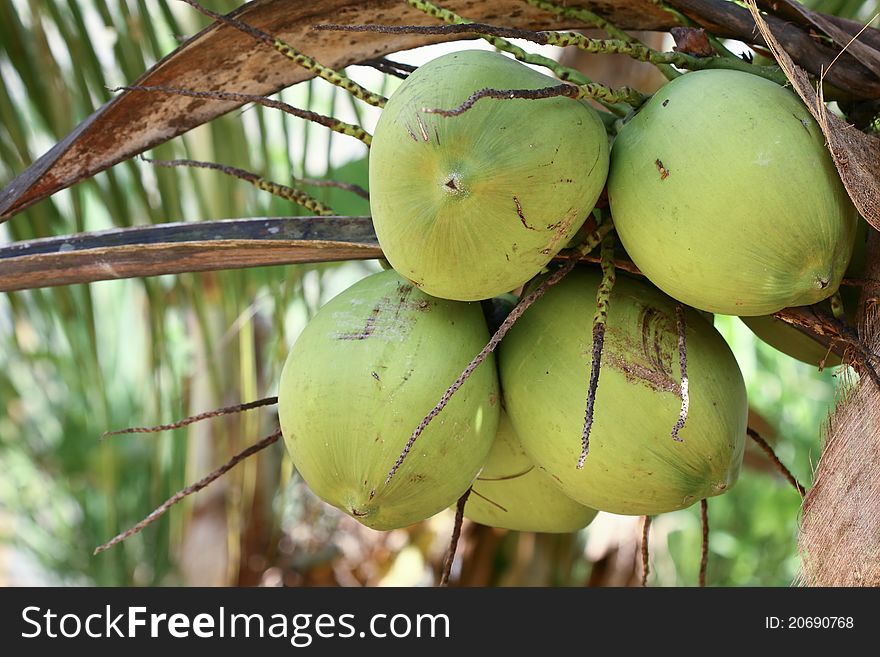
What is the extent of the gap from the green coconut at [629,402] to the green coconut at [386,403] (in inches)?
2.4

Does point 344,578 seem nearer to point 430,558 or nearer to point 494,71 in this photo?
point 430,558

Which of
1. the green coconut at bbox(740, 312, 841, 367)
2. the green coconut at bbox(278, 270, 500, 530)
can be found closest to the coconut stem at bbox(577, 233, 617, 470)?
the green coconut at bbox(278, 270, 500, 530)

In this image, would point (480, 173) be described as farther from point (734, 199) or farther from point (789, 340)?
point (789, 340)

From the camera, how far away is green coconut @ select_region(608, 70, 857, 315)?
784 mm

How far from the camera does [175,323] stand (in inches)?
136

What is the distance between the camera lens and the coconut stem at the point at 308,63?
889 mm

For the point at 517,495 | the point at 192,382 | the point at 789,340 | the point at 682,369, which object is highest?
the point at 682,369

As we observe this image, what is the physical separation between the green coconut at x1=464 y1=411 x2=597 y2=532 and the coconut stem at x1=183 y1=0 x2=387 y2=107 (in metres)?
0.37

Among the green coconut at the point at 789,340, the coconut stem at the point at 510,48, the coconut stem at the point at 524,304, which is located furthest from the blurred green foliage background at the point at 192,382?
the coconut stem at the point at 510,48

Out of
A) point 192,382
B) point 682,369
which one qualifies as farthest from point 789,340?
point 192,382

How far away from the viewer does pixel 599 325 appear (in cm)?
83

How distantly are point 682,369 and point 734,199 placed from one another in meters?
0.16

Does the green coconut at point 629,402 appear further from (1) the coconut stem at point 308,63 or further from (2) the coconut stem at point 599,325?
(1) the coconut stem at point 308,63
